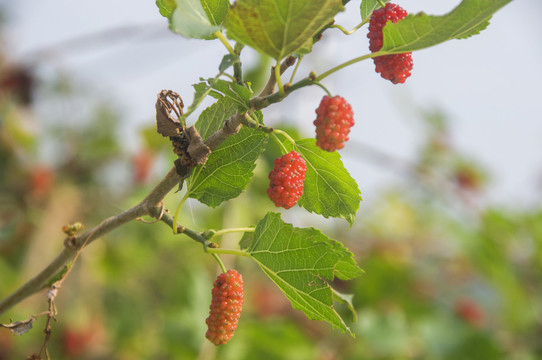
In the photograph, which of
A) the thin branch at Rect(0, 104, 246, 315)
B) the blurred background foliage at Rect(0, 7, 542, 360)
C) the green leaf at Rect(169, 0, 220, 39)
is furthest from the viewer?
the blurred background foliage at Rect(0, 7, 542, 360)

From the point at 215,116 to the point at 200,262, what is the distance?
89.5 inches

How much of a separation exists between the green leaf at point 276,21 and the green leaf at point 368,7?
0.14m

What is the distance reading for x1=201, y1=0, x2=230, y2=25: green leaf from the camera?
55 cm

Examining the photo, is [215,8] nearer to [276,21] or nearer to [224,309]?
[276,21]

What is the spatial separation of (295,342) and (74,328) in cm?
97

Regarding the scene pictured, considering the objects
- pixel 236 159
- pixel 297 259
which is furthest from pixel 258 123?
pixel 297 259

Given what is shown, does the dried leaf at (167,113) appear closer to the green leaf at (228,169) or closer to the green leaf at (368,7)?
the green leaf at (228,169)

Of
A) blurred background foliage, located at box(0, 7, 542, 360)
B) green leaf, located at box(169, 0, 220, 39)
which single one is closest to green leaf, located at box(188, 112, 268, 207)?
green leaf, located at box(169, 0, 220, 39)

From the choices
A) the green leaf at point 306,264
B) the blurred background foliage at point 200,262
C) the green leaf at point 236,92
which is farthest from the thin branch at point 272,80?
the blurred background foliage at point 200,262

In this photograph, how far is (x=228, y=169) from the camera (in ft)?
2.01

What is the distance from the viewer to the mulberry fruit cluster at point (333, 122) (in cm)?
51

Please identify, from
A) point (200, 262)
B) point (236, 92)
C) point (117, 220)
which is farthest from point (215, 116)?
point (200, 262)

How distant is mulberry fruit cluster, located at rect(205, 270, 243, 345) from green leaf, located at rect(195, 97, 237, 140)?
0.18 meters

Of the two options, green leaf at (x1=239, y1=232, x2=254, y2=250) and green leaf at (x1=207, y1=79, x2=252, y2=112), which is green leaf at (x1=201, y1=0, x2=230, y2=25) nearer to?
green leaf at (x1=207, y1=79, x2=252, y2=112)
